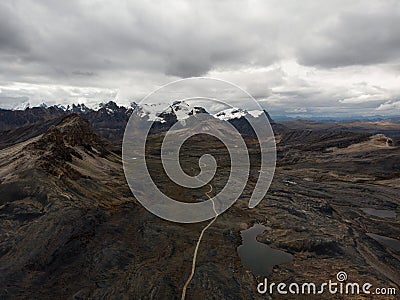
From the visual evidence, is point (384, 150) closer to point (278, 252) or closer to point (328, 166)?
point (328, 166)

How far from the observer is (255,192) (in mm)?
84812

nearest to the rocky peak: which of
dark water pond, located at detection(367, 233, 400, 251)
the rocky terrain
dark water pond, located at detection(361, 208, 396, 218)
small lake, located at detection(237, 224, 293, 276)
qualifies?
the rocky terrain

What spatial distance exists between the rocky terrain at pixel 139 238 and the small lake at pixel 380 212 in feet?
3.44

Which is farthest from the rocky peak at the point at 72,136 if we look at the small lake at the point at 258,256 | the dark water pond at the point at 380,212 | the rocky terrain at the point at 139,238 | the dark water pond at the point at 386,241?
the dark water pond at the point at 380,212

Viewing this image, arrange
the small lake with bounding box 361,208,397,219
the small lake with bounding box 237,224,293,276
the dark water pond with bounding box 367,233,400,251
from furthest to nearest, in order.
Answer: the small lake with bounding box 361,208,397,219 → the dark water pond with bounding box 367,233,400,251 → the small lake with bounding box 237,224,293,276

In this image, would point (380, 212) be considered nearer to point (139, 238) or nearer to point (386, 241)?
point (386, 241)

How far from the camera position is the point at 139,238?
149 ft

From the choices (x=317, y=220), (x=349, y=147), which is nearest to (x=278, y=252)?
(x=317, y=220)

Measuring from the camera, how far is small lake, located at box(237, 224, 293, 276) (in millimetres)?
38938

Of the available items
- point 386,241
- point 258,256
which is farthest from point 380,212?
point 258,256

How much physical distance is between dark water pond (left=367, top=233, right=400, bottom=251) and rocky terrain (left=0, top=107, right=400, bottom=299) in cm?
145

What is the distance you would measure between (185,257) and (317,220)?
31439 millimetres

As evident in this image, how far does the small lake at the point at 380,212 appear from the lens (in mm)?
65331

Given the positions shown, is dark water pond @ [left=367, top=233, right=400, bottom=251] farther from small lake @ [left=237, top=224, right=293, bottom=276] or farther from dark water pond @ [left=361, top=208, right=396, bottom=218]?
small lake @ [left=237, top=224, right=293, bottom=276]
